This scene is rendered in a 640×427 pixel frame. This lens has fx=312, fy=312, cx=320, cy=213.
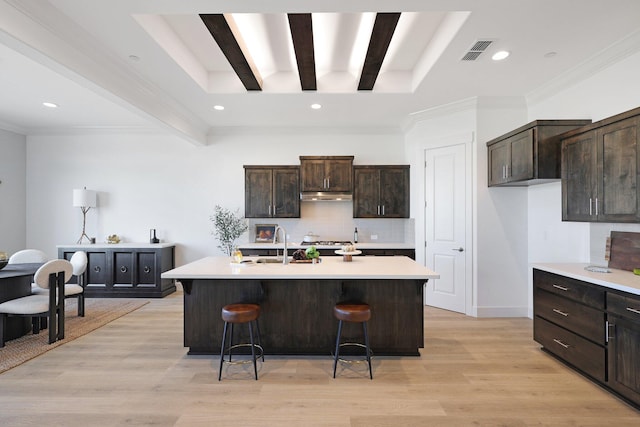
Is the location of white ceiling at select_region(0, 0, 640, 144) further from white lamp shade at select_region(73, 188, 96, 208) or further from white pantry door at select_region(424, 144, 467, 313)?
white lamp shade at select_region(73, 188, 96, 208)

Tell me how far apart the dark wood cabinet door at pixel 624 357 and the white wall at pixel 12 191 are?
8758 mm

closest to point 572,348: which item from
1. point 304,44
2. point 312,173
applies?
point 304,44

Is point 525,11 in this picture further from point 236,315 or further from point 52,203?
point 52,203

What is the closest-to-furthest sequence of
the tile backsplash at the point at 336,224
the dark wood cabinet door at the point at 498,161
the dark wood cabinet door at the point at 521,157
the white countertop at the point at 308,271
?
the white countertop at the point at 308,271 < the dark wood cabinet door at the point at 521,157 < the dark wood cabinet door at the point at 498,161 < the tile backsplash at the point at 336,224

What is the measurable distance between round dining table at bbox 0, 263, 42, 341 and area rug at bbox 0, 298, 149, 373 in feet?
0.32

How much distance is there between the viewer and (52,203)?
6.16m

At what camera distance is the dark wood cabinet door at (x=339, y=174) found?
225 inches

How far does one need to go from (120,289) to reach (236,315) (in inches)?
158

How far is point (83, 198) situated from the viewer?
229 inches

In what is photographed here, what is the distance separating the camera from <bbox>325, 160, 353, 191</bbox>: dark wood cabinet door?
571cm

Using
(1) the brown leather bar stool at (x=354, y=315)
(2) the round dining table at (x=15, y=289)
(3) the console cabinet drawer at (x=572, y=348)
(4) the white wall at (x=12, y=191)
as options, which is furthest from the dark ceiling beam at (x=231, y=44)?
(4) the white wall at (x=12, y=191)

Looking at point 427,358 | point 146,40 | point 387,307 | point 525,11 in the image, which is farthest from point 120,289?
point 525,11

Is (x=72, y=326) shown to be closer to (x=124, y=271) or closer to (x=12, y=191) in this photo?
(x=124, y=271)

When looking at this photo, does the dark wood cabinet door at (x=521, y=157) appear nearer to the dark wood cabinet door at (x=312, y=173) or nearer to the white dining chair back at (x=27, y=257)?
the dark wood cabinet door at (x=312, y=173)
